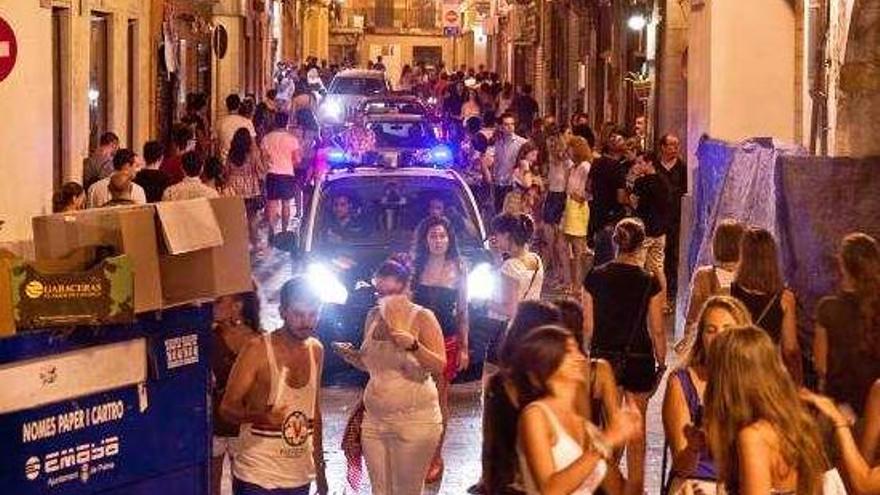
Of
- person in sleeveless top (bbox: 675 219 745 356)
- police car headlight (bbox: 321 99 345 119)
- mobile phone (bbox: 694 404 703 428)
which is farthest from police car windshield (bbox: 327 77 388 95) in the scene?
mobile phone (bbox: 694 404 703 428)

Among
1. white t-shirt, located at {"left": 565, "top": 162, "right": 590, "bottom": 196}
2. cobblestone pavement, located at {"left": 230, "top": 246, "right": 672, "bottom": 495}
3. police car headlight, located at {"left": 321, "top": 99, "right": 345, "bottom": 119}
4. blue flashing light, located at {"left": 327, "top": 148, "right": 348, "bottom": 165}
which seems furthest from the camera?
police car headlight, located at {"left": 321, "top": 99, "right": 345, "bottom": 119}

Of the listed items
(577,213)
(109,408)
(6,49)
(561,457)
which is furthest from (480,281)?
(561,457)

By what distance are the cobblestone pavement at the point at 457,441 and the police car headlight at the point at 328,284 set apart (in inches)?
28.1

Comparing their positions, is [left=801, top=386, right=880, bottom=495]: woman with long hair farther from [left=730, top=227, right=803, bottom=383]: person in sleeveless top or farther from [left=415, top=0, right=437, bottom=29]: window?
[left=415, top=0, right=437, bottom=29]: window

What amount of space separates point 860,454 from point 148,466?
3182 millimetres

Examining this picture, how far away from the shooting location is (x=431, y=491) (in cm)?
1126

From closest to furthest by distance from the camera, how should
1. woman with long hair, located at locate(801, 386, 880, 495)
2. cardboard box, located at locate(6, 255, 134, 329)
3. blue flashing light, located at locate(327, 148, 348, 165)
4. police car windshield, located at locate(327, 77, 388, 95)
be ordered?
woman with long hair, located at locate(801, 386, 880, 495) < cardboard box, located at locate(6, 255, 134, 329) < blue flashing light, located at locate(327, 148, 348, 165) < police car windshield, located at locate(327, 77, 388, 95)

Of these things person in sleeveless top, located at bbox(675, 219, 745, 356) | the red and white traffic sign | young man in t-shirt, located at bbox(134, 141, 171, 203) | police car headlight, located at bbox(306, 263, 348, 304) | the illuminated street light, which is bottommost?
police car headlight, located at bbox(306, 263, 348, 304)

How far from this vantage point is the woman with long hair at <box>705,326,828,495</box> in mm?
6465

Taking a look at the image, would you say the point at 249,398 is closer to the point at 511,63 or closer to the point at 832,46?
the point at 832,46

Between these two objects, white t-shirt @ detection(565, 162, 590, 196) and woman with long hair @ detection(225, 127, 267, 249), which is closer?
white t-shirt @ detection(565, 162, 590, 196)

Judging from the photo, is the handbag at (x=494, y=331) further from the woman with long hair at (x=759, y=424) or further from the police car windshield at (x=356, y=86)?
the police car windshield at (x=356, y=86)

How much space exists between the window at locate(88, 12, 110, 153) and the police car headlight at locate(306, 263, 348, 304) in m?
8.31

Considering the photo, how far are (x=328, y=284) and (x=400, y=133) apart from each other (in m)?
16.0
